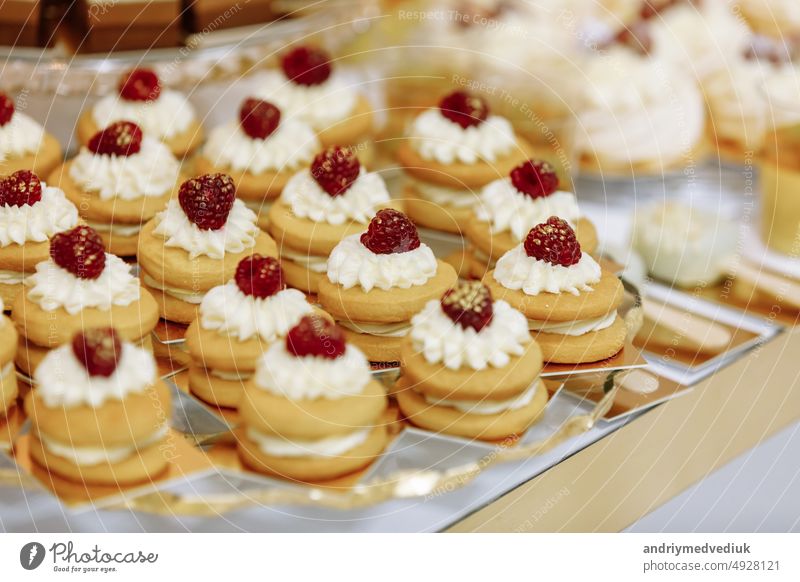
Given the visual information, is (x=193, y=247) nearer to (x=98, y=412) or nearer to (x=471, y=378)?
(x=98, y=412)

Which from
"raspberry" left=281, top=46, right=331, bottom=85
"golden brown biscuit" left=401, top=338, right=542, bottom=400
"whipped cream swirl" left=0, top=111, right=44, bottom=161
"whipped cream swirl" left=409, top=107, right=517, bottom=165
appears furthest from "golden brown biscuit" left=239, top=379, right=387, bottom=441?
"raspberry" left=281, top=46, right=331, bottom=85

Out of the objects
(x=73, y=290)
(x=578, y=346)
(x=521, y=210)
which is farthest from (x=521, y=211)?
(x=73, y=290)

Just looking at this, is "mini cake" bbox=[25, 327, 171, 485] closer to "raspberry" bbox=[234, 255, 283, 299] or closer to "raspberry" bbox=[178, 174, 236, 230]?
"raspberry" bbox=[234, 255, 283, 299]

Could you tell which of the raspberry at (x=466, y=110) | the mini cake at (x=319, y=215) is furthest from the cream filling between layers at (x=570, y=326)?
the raspberry at (x=466, y=110)

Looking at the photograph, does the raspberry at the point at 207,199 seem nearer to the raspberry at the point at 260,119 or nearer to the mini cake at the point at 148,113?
the raspberry at the point at 260,119

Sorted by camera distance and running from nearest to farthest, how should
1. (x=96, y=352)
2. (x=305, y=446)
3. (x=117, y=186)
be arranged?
(x=96, y=352)
(x=305, y=446)
(x=117, y=186)
